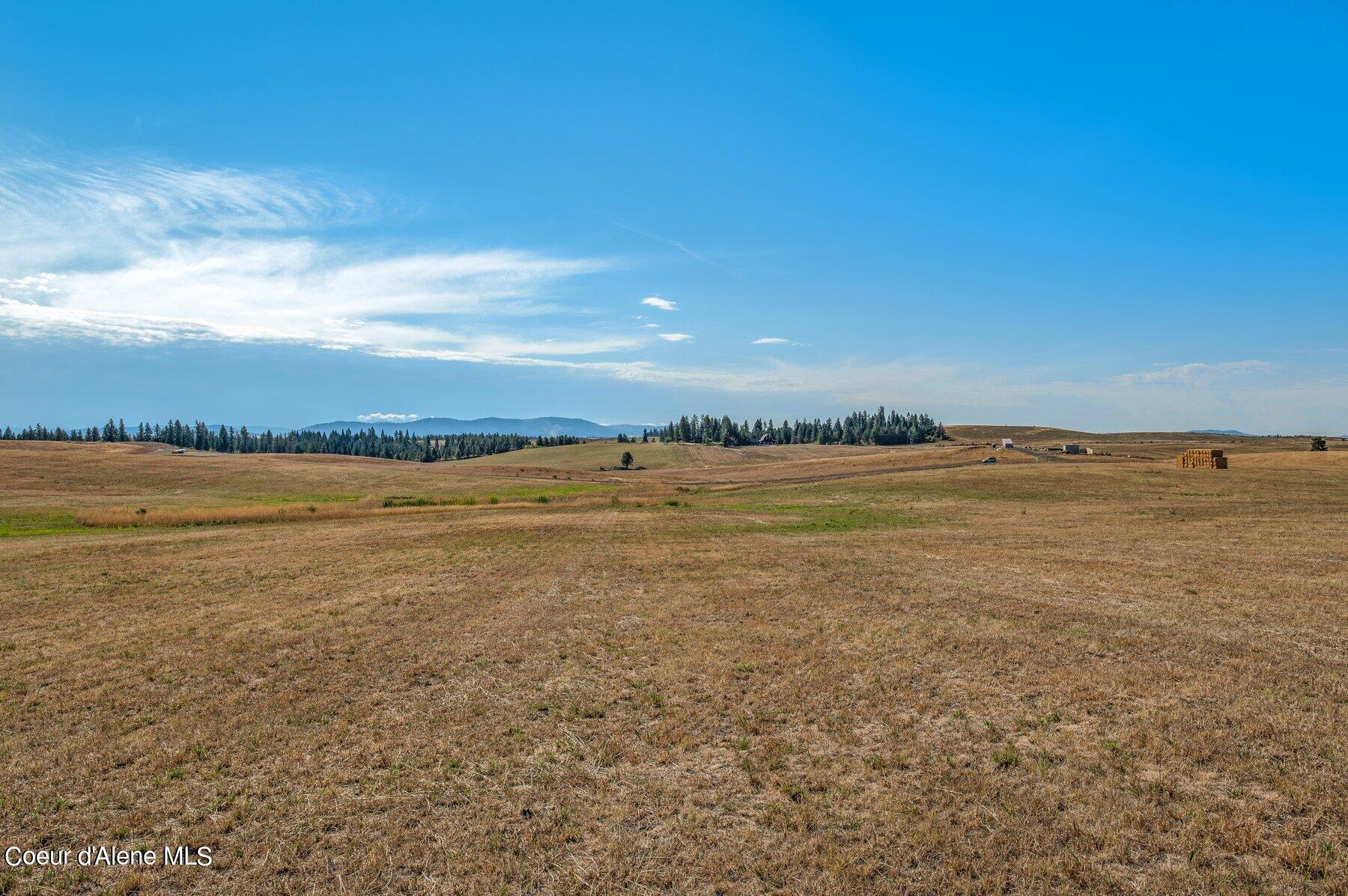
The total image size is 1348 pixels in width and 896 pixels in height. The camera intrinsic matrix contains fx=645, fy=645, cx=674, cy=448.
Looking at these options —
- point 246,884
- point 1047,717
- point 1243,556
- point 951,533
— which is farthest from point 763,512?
point 246,884

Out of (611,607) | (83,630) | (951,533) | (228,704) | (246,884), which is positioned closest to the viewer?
(246,884)

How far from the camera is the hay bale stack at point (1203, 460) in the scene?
242 ft

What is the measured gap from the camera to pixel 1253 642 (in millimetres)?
13008

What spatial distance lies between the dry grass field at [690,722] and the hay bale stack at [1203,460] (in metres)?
59.8

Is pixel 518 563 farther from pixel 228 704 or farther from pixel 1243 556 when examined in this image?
pixel 1243 556

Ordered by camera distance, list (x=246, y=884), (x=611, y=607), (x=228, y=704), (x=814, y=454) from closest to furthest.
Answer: (x=246, y=884) < (x=228, y=704) < (x=611, y=607) < (x=814, y=454)

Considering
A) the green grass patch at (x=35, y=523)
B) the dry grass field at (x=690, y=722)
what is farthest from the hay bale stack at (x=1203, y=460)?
the green grass patch at (x=35, y=523)

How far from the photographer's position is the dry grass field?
643cm

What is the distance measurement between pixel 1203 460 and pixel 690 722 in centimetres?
9022

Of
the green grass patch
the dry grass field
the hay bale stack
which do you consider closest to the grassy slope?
the hay bale stack

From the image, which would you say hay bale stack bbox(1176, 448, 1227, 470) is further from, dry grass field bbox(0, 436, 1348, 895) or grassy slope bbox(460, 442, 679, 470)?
grassy slope bbox(460, 442, 679, 470)

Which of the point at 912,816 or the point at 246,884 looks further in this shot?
the point at 912,816

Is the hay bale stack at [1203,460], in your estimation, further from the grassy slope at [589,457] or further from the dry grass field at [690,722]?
the grassy slope at [589,457]

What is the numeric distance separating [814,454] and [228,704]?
15600 cm
